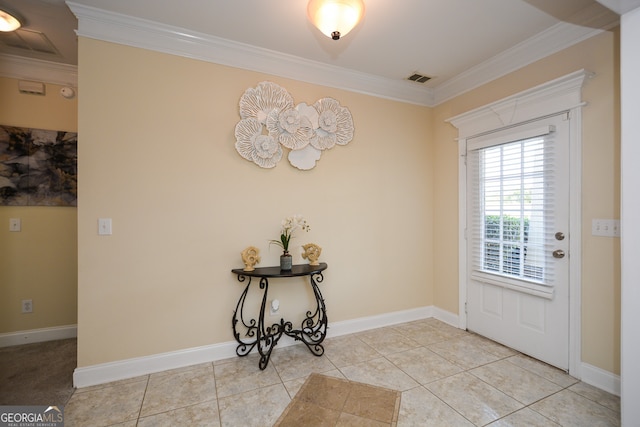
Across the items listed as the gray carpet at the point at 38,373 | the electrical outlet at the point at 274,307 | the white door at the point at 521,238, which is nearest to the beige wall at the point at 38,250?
the gray carpet at the point at 38,373

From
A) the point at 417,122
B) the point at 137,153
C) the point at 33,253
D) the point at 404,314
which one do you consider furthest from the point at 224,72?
the point at 404,314

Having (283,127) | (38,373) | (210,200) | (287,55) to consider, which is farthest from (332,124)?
(38,373)

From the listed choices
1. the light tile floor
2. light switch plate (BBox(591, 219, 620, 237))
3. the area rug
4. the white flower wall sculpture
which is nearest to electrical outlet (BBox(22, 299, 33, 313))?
the light tile floor

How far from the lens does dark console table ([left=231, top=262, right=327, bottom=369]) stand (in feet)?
7.94

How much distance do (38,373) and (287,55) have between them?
3370 millimetres

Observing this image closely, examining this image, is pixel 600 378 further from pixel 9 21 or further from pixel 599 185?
pixel 9 21

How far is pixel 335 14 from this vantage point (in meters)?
1.70

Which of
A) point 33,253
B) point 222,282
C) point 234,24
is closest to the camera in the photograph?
point 234,24

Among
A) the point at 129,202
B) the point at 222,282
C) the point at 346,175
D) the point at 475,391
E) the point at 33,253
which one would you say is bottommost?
the point at 475,391

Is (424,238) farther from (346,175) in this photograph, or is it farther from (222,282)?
(222,282)

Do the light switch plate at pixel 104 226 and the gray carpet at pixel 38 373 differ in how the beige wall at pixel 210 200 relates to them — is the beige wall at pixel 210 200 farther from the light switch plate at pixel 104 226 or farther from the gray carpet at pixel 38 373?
the gray carpet at pixel 38 373

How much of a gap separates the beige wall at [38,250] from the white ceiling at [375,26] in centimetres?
44

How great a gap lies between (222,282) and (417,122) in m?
2.82

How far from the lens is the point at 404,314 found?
11.0ft
